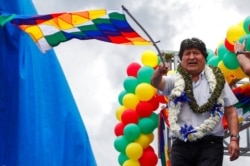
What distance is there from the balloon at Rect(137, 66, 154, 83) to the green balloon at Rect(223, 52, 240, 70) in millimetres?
965

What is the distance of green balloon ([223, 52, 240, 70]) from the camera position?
5922 millimetres

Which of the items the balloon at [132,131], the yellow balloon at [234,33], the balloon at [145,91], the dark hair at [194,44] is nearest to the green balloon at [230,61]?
the yellow balloon at [234,33]

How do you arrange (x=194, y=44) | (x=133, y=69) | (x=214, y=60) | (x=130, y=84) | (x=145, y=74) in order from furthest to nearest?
(x=133, y=69), (x=130, y=84), (x=145, y=74), (x=214, y=60), (x=194, y=44)

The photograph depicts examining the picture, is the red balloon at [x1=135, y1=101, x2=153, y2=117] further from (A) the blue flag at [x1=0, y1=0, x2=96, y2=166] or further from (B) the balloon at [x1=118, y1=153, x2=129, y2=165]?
(A) the blue flag at [x1=0, y1=0, x2=96, y2=166]

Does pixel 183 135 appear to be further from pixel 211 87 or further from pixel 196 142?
pixel 211 87

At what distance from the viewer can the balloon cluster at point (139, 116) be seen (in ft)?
21.8

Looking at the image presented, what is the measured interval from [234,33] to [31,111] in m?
2.43

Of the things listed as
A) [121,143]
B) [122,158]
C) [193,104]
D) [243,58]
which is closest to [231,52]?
[121,143]

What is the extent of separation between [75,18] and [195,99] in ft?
4.31

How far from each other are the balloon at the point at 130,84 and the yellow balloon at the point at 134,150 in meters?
0.60

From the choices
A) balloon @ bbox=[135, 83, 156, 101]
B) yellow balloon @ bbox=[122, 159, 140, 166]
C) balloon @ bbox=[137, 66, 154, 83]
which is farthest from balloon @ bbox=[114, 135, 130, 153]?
balloon @ bbox=[137, 66, 154, 83]

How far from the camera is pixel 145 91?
6.56 metres

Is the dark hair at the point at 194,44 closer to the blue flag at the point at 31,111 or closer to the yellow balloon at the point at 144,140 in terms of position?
the blue flag at the point at 31,111

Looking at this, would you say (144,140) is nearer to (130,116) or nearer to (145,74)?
(130,116)
